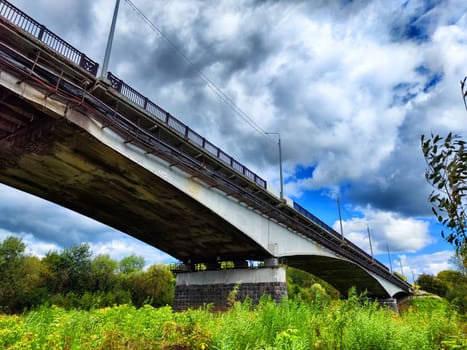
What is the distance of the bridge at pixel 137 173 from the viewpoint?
11781mm

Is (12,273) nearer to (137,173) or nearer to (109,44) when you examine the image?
(137,173)

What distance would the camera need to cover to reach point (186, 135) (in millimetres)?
17656

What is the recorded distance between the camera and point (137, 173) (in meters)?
15.5

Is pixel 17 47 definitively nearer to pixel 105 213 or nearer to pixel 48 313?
pixel 48 313

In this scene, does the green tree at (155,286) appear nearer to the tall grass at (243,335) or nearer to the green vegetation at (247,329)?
the green vegetation at (247,329)

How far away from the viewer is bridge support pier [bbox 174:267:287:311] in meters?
22.3

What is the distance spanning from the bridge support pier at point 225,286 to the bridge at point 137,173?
0.09 meters

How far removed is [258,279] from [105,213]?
12496 millimetres

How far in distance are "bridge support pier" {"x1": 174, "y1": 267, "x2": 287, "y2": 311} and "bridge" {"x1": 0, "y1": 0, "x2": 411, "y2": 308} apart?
9cm

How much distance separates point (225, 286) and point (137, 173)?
44.2 ft

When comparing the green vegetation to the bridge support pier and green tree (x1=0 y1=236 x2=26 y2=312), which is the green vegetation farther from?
green tree (x1=0 y1=236 x2=26 y2=312)

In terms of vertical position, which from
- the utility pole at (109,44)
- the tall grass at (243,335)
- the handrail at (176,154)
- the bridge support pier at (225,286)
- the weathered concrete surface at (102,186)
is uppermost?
the utility pole at (109,44)

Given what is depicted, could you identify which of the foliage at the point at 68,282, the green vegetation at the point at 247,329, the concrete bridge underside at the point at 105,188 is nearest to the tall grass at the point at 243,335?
the green vegetation at the point at 247,329

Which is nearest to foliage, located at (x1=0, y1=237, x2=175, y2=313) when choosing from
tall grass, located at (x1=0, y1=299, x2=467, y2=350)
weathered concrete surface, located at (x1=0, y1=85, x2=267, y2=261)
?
weathered concrete surface, located at (x1=0, y1=85, x2=267, y2=261)
